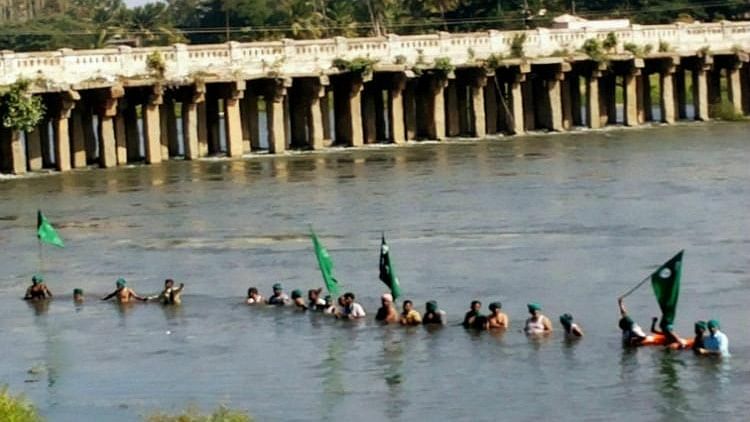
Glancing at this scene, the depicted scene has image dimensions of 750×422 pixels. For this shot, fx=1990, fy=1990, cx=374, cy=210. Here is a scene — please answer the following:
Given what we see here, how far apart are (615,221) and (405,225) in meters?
4.81

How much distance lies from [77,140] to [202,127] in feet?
15.2

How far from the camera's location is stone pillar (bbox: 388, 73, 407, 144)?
213 feet

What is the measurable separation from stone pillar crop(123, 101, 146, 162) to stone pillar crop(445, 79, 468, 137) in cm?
1177

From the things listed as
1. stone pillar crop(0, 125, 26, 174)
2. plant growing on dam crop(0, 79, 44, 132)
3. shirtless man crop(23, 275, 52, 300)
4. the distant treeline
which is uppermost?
the distant treeline

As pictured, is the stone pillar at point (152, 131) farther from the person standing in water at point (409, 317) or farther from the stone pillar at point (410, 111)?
the person standing in water at point (409, 317)

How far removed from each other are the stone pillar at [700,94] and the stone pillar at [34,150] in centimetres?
2513

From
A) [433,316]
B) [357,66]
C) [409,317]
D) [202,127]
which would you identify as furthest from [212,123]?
[433,316]

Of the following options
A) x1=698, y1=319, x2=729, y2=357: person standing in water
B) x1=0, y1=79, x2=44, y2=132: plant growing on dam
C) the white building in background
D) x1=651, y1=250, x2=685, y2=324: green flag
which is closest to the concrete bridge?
x1=0, y1=79, x2=44, y2=132: plant growing on dam

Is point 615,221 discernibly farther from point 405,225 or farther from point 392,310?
point 392,310

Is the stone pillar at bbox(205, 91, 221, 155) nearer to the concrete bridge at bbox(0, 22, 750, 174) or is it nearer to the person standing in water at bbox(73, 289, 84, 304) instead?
the concrete bridge at bbox(0, 22, 750, 174)

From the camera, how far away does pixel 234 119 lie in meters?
61.8

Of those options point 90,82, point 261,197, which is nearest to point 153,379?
point 261,197

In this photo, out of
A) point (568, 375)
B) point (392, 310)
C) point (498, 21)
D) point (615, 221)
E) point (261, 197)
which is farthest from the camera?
point (498, 21)

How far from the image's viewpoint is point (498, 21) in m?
102
